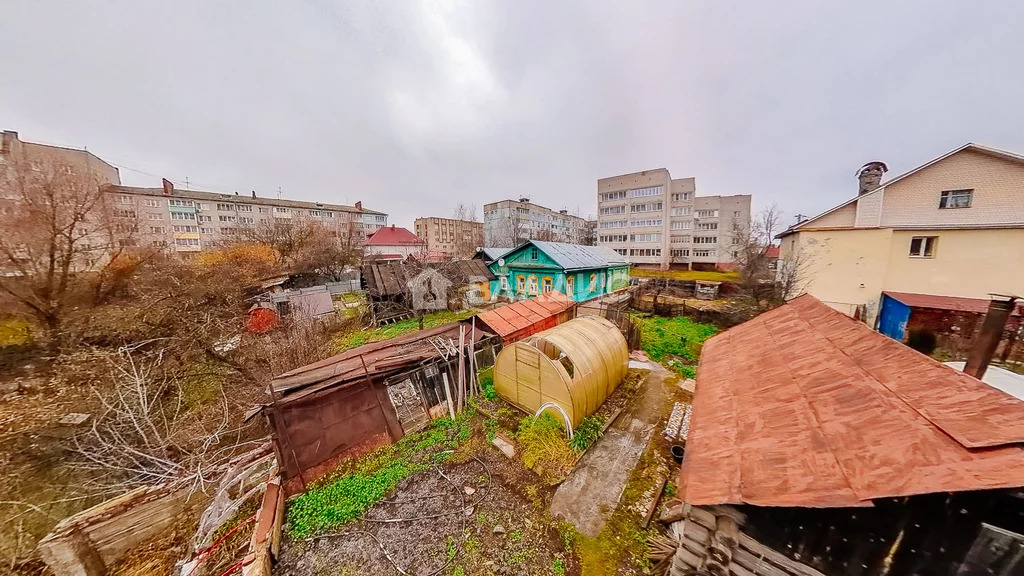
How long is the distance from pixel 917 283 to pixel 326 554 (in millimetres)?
24458

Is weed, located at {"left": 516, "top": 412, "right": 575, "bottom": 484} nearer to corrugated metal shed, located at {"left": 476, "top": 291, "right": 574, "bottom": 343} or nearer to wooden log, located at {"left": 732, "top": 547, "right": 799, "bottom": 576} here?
wooden log, located at {"left": 732, "top": 547, "right": 799, "bottom": 576}

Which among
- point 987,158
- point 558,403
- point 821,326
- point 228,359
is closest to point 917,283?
point 987,158

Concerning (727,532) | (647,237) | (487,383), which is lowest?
(487,383)

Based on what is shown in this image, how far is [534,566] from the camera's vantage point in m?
4.49

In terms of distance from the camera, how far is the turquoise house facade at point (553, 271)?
18125 millimetres

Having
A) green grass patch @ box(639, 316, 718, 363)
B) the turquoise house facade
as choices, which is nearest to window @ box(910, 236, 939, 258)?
green grass patch @ box(639, 316, 718, 363)

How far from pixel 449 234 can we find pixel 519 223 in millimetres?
16971

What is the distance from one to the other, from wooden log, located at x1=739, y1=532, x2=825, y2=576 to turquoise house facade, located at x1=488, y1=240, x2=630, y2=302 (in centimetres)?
1483

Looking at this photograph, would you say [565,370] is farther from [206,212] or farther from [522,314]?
[206,212]

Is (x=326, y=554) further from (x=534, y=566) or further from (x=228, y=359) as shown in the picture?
(x=228, y=359)

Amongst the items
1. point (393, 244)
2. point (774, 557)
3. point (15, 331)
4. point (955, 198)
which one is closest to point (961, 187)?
point (955, 198)

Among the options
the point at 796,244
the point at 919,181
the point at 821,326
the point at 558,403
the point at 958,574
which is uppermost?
the point at 919,181

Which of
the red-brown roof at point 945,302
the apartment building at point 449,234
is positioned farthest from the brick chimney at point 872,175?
the apartment building at point 449,234

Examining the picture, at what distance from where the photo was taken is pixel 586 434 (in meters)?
7.05
